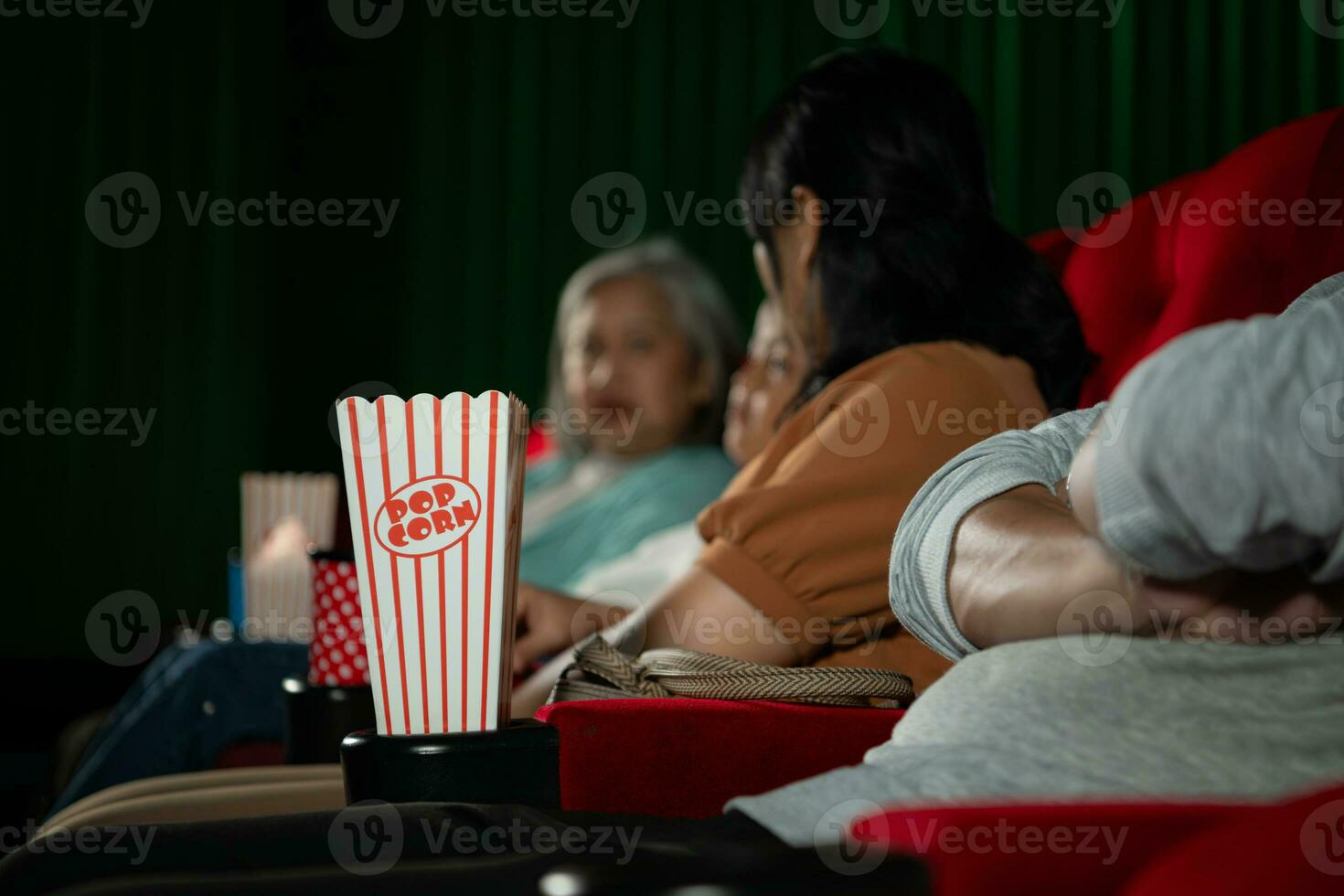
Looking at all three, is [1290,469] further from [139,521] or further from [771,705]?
[139,521]

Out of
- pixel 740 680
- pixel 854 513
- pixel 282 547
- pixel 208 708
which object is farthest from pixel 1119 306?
pixel 208 708

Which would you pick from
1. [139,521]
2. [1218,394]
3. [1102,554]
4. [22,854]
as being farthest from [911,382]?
[139,521]

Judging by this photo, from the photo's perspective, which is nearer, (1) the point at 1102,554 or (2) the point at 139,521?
(1) the point at 1102,554

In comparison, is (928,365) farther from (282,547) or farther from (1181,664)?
(282,547)

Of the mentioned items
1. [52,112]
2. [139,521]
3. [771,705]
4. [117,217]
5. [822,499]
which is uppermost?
[52,112]

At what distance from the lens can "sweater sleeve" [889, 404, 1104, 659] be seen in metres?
0.70

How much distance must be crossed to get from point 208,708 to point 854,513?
1064 millimetres

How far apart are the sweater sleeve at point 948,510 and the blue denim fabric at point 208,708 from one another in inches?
46.8

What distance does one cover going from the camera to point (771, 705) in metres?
0.89

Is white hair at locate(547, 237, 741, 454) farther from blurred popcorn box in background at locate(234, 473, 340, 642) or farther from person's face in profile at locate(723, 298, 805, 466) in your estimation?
blurred popcorn box in background at locate(234, 473, 340, 642)

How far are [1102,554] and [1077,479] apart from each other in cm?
6

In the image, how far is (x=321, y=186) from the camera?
3422 millimetres

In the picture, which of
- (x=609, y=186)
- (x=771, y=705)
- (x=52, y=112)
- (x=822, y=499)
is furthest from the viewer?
(x=609, y=186)

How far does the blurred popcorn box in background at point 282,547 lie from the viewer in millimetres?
1804
